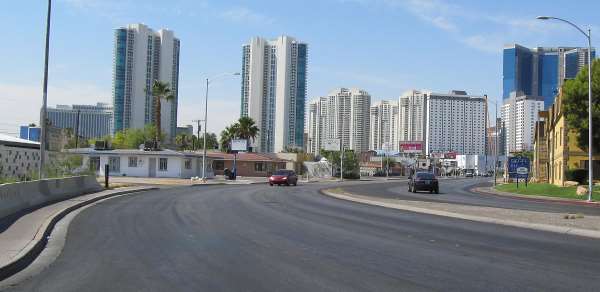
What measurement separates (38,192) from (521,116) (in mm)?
132113

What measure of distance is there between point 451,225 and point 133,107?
11492 cm

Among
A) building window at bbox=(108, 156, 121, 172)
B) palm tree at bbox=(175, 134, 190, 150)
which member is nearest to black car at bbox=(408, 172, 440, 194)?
building window at bbox=(108, 156, 121, 172)

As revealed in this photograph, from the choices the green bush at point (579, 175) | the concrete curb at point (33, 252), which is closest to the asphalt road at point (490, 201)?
the green bush at point (579, 175)

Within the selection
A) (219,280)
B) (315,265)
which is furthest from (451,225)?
(219,280)

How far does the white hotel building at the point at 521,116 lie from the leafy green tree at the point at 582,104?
79228 mm

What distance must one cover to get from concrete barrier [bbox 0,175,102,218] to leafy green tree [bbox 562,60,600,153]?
35.6 metres

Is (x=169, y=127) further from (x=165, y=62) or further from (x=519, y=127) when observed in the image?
(x=519, y=127)

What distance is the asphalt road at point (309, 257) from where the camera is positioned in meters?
9.27

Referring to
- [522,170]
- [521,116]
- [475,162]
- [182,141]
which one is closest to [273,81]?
[182,141]

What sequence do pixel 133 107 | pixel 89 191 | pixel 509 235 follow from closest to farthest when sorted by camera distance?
pixel 509 235 < pixel 89 191 < pixel 133 107

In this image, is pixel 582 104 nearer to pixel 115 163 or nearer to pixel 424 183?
pixel 424 183

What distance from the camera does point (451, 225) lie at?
19672 millimetres

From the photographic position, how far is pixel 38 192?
79.2 ft

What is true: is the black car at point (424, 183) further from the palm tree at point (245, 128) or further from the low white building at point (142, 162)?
the palm tree at point (245, 128)
